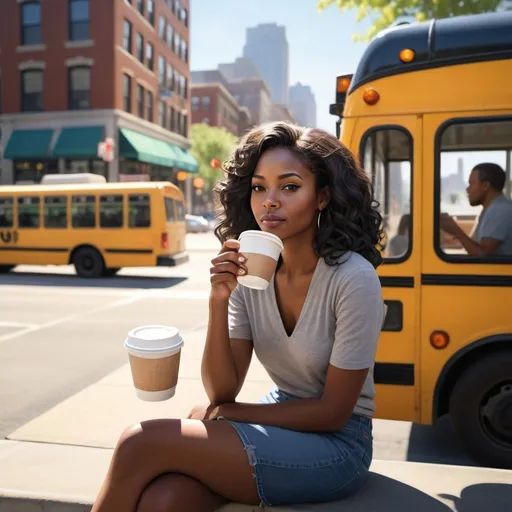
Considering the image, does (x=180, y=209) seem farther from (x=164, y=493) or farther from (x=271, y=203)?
(x=164, y=493)

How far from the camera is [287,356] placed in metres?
2.22

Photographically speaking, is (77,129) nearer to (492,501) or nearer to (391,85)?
(391,85)

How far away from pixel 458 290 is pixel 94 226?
44.3 ft

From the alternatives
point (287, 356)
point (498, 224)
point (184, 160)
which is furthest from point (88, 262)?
point (184, 160)

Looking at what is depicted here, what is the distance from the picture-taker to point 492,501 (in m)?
2.45

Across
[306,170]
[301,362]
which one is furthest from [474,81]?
[301,362]

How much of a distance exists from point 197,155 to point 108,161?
31.5 meters

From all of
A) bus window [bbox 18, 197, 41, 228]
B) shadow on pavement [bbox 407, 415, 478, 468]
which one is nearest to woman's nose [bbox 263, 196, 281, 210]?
shadow on pavement [bbox 407, 415, 478, 468]

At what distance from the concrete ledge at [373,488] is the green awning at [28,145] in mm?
28513

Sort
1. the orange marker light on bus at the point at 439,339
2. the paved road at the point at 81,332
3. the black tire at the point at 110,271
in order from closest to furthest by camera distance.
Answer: the orange marker light on bus at the point at 439,339 < the paved road at the point at 81,332 < the black tire at the point at 110,271

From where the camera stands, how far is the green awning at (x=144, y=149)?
30250 mm

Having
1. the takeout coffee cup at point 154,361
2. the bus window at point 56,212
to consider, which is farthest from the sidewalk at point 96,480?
the bus window at point 56,212

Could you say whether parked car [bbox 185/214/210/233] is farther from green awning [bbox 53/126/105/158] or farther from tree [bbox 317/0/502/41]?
tree [bbox 317/0/502/41]

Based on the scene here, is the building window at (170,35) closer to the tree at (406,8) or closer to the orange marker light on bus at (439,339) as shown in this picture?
the tree at (406,8)
